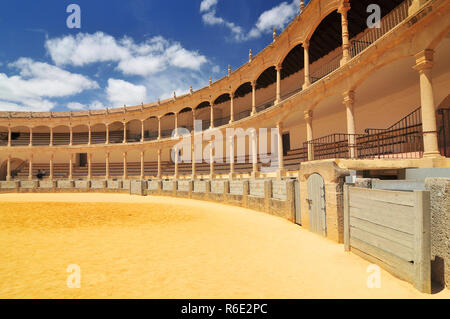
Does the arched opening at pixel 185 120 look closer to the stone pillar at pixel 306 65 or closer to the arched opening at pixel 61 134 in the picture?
the arched opening at pixel 61 134

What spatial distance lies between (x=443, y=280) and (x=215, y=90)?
72.8 feet

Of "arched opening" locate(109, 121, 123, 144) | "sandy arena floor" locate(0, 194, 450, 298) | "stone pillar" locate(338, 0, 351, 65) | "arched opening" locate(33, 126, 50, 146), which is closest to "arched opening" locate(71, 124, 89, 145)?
"arched opening" locate(109, 121, 123, 144)

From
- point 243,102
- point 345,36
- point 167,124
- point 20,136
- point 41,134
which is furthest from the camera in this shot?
point 41,134

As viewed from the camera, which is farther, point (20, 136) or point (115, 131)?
point (115, 131)

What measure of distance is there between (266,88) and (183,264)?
21.4 meters

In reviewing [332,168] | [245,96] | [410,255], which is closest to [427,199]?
[410,255]

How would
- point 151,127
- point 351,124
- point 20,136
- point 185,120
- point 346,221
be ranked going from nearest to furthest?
point 346,221 → point 351,124 → point 185,120 → point 151,127 → point 20,136

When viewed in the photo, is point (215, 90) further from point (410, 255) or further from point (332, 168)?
point (410, 255)

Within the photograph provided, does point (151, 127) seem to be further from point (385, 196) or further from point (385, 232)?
point (385, 232)

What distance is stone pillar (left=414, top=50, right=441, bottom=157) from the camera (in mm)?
6762

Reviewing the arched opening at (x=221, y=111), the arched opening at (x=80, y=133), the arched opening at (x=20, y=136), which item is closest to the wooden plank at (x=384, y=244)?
the arched opening at (x=221, y=111)

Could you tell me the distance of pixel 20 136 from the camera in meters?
35.4

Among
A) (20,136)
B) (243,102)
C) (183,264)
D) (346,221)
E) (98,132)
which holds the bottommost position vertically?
(183,264)

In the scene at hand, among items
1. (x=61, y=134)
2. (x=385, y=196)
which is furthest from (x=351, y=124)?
(x=61, y=134)
